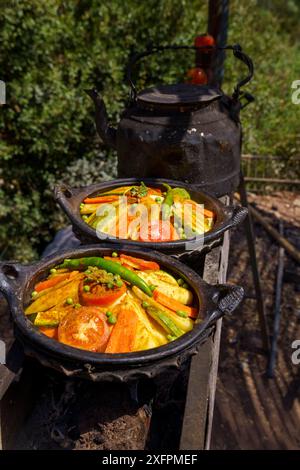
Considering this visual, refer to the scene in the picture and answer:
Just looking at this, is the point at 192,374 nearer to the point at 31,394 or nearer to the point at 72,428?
the point at 72,428

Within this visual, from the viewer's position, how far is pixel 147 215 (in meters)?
2.71

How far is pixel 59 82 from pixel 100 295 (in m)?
5.22

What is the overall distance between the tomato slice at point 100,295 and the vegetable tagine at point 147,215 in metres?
0.57

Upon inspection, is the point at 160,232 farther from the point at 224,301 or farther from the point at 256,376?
the point at 256,376

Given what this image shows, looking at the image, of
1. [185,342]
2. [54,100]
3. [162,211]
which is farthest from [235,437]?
[54,100]

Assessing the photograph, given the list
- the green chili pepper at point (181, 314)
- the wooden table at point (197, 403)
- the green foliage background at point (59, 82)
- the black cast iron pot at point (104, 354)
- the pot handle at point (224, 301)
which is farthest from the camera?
the green foliage background at point (59, 82)

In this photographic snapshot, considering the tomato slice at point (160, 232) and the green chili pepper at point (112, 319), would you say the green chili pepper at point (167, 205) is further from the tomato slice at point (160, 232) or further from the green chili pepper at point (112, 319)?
the green chili pepper at point (112, 319)

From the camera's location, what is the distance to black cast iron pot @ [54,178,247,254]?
2477 millimetres

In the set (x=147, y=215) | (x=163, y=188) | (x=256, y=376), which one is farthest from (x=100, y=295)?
(x=256, y=376)

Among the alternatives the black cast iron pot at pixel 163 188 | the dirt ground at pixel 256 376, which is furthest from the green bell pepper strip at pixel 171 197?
the dirt ground at pixel 256 376

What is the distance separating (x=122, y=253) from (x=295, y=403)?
3.18m

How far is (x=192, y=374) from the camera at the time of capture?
210cm

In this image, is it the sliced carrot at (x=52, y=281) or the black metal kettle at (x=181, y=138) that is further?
the black metal kettle at (x=181, y=138)

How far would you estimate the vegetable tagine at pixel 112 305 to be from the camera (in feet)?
6.32
